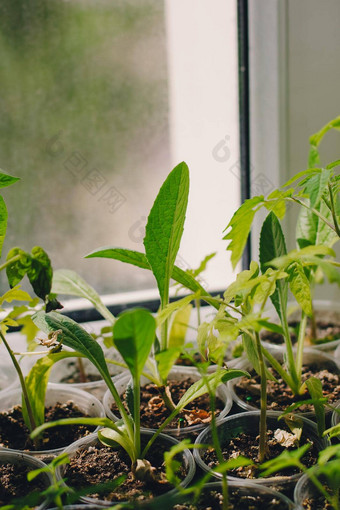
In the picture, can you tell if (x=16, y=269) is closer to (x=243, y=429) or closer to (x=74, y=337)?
(x=74, y=337)

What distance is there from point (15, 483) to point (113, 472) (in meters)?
→ 0.11

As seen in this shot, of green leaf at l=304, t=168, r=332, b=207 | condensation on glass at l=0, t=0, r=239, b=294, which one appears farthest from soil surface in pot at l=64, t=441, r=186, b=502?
condensation on glass at l=0, t=0, r=239, b=294

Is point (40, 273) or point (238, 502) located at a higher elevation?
point (40, 273)

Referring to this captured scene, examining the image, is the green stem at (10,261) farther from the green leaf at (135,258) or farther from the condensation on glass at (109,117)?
the condensation on glass at (109,117)

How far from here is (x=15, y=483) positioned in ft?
1.83

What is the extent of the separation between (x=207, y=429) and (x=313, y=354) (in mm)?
276

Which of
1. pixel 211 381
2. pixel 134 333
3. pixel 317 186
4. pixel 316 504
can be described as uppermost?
pixel 317 186

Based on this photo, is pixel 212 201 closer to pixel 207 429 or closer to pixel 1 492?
pixel 207 429

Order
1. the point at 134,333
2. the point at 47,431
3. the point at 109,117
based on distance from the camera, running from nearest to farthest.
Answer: the point at 134,333
the point at 47,431
the point at 109,117

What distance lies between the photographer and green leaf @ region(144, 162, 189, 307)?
1.92 ft

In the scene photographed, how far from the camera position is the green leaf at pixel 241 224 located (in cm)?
58

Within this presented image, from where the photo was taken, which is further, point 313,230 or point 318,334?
point 318,334

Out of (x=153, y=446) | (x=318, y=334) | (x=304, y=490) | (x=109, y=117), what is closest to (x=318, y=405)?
(x=304, y=490)

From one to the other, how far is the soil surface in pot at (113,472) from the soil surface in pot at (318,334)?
39 centimetres
